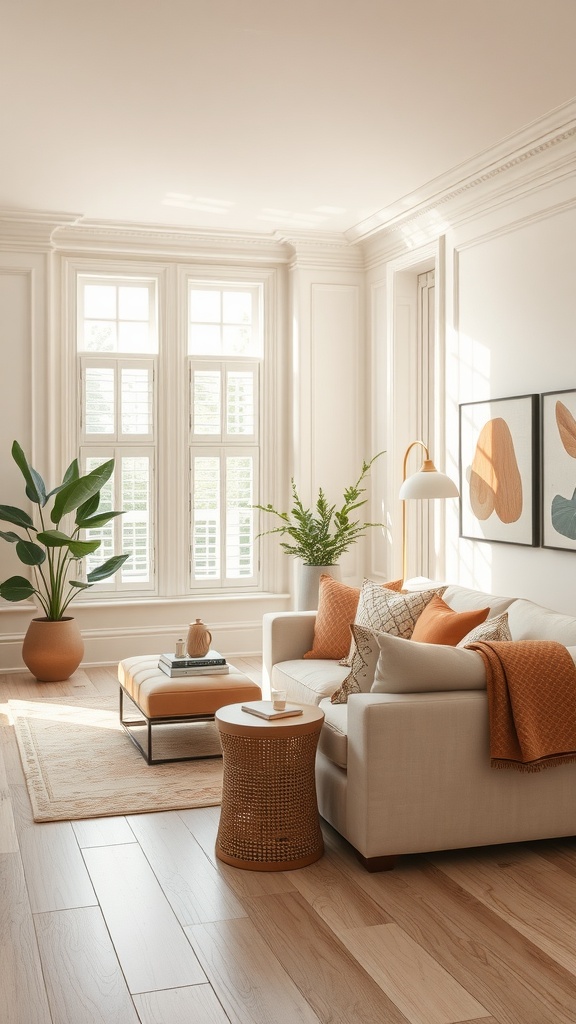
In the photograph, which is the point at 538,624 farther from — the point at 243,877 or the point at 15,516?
the point at 15,516

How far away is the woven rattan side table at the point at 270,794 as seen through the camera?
10.8 ft

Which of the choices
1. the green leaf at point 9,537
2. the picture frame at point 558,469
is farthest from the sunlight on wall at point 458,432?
the green leaf at point 9,537

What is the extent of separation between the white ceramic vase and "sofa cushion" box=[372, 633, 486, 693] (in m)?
2.97

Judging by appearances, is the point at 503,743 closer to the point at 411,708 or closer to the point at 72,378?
the point at 411,708

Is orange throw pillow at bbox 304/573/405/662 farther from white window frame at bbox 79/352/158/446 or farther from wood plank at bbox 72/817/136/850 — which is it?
white window frame at bbox 79/352/158/446

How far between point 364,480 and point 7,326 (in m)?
2.75

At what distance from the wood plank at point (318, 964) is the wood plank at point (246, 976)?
1.2 inches

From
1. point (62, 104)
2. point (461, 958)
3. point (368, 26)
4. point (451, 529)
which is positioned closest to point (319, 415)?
point (451, 529)

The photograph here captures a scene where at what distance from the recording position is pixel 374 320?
7.06 metres

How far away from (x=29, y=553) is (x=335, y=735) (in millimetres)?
3253

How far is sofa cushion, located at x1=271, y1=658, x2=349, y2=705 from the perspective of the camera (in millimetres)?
4078

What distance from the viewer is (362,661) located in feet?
11.5

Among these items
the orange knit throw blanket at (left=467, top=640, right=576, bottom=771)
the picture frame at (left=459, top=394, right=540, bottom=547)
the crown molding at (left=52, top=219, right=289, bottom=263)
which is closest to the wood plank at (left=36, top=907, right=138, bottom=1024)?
the orange knit throw blanket at (left=467, top=640, right=576, bottom=771)

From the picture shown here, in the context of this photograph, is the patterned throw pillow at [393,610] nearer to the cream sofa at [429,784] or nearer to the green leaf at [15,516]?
the cream sofa at [429,784]
